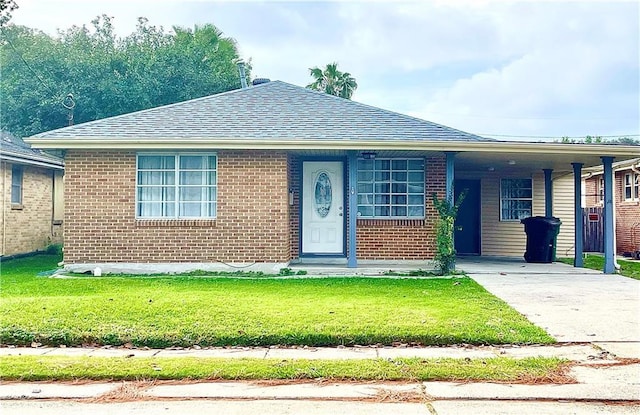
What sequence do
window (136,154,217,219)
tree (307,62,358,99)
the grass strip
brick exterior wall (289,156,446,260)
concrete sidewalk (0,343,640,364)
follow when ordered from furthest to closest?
tree (307,62,358,99)
brick exterior wall (289,156,446,260)
window (136,154,217,219)
concrete sidewalk (0,343,640,364)
the grass strip

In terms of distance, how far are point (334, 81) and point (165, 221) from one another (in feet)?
78.5

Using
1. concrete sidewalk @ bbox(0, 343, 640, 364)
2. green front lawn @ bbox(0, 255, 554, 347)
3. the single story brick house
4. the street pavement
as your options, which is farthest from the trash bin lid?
concrete sidewalk @ bbox(0, 343, 640, 364)

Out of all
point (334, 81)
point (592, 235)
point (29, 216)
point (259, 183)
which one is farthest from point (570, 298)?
point (334, 81)

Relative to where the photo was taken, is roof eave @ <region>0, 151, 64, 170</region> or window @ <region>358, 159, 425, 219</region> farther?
roof eave @ <region>0, 151, 64, 170</region>

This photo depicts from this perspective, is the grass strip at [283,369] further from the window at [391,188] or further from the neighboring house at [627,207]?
the neighboring house at [627,207]

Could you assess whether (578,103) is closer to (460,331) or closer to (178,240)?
(178,240)

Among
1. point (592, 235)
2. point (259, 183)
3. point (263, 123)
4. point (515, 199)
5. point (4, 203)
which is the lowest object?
point (592, 235)

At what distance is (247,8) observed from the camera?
640 inches

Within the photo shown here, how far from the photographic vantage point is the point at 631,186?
19922 mm

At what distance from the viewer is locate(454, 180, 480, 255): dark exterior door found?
17578 millimetres

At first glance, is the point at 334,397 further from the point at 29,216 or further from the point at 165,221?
the point at 29,216

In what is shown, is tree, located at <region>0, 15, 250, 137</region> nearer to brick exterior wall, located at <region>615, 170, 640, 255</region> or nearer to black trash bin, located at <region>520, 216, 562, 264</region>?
black trash bin, located at <region>520, 216, 562, 264</region>

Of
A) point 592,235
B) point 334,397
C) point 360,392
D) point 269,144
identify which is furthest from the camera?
point 592,235

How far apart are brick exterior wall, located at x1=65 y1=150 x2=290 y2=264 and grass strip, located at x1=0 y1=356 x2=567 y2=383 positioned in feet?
21.1
